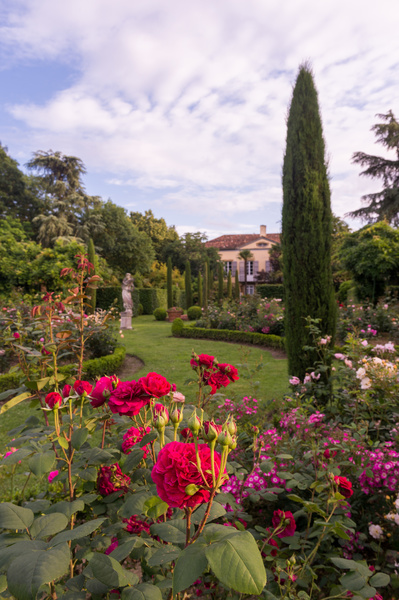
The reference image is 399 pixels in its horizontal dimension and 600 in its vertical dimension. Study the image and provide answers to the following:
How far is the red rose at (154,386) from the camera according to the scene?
106 cm

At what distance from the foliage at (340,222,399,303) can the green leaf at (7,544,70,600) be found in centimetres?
1073

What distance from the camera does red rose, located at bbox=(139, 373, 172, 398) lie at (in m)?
1.06

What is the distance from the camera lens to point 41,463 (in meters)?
0.98

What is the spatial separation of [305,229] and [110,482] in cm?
407

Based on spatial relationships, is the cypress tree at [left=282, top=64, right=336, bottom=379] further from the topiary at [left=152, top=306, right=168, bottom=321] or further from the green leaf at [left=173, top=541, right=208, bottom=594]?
the topiary at [left=152, top=306, right=168, bottom=321]

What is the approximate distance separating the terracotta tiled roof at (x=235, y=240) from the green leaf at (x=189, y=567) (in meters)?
35.7

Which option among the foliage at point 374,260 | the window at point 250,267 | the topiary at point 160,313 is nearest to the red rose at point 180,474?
the foliage at point 374,260

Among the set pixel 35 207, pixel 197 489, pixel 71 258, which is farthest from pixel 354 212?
pixel 197 489

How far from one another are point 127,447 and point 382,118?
24.3 m

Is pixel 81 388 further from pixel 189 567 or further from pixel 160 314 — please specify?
pixel 160 314

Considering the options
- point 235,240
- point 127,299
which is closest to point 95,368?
point 127,299

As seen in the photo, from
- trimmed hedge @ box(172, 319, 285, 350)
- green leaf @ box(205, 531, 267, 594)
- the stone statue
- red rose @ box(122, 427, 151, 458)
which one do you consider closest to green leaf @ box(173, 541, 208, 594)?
green leaf @ box(205, 531, 267, 594)

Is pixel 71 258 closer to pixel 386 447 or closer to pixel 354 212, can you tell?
pixel 386 447

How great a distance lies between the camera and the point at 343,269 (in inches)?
445
